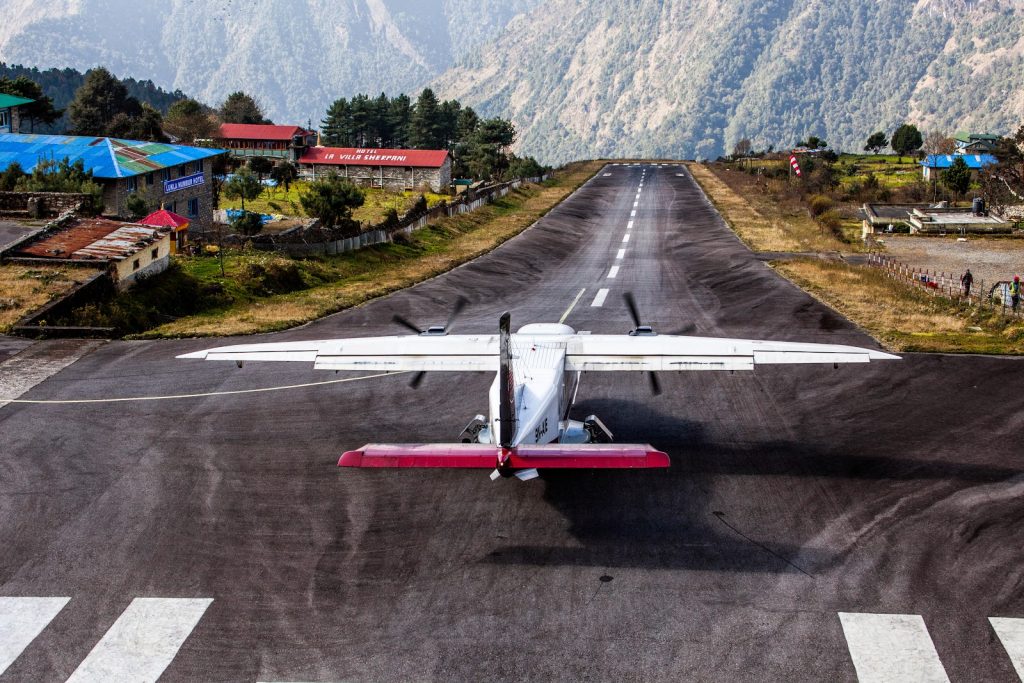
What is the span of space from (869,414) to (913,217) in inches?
2957

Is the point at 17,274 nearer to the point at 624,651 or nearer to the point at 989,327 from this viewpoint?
the point at 624,651

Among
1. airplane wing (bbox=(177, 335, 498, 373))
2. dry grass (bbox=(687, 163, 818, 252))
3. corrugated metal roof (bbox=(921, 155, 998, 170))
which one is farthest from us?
corrugated metal roof (bbox=(921, 155, 998, 170))

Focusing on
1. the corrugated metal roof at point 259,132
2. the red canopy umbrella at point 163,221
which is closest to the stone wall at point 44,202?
the red canopy umbrella at point 163,221

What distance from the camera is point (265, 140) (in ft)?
498

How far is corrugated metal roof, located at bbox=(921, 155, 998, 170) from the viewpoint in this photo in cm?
14860

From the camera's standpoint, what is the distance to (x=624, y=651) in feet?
65.4

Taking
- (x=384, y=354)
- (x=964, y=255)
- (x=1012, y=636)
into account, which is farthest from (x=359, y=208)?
(x=1012, y=636)

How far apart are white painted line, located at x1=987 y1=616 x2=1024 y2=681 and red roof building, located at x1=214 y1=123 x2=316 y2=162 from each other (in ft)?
455

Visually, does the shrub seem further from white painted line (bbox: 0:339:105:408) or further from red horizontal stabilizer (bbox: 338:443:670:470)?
red horizontal stabilizer (bbox: 338:443:670:470)

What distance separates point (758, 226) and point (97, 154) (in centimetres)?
6025

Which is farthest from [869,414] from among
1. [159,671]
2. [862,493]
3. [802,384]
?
[159,671]

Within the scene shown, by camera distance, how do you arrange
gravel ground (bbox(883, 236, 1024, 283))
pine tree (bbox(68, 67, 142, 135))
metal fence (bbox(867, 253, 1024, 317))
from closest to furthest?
metal fence (bbox(867, 253, 1024, 317)) < gravel ground (bbox(883, 236, 1024, 283)) < pine tree (bbox(68, 67, 142, 135))

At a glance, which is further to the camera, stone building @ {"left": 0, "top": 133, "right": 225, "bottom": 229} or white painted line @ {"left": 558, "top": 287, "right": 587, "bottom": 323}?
stone building @ {"left": 0, "top": 133, "right": 225, "bottom": 229}

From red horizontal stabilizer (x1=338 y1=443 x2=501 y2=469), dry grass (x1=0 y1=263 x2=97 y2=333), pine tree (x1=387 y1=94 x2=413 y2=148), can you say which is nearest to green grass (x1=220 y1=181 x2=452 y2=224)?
dry grass (x1=0 y1=263 x2=97 y2=333)
